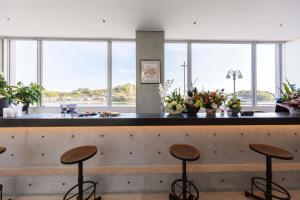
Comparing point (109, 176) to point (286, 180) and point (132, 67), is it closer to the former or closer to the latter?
point (286, 180)

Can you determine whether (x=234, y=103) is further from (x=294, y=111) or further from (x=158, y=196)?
(x=158, y=196)

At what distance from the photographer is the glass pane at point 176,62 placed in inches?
265

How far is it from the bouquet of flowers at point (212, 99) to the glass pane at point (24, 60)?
18.7 ft

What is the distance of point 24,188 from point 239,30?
5831 mm

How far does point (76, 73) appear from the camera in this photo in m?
6.59

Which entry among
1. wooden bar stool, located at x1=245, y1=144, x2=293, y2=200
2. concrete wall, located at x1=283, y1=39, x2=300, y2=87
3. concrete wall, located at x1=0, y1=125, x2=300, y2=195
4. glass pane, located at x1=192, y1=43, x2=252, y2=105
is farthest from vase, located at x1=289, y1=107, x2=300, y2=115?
concrete wall, located at x1=283, y1=39, x2=300, y2=87

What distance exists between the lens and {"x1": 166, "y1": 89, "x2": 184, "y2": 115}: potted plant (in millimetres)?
2939

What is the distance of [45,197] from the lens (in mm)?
2691

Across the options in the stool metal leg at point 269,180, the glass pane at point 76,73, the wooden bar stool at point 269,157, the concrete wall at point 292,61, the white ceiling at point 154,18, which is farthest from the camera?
the glass pane at point 76,73

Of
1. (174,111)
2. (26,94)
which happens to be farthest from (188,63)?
(26,94)

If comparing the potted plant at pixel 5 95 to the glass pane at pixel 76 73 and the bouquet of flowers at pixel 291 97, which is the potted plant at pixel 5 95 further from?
the bouquet of flowers at pixel 291 97

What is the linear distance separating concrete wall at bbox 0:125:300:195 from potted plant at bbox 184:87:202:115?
0.85 ft

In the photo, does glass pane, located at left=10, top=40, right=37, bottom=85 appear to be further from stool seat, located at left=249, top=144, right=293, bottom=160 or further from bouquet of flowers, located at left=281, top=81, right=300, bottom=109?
bouquet of flowers, located at left=281, top=81, right=300, bottom=109

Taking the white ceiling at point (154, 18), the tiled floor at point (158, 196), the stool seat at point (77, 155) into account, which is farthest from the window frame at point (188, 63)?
the stool seat at point (77, 155)
